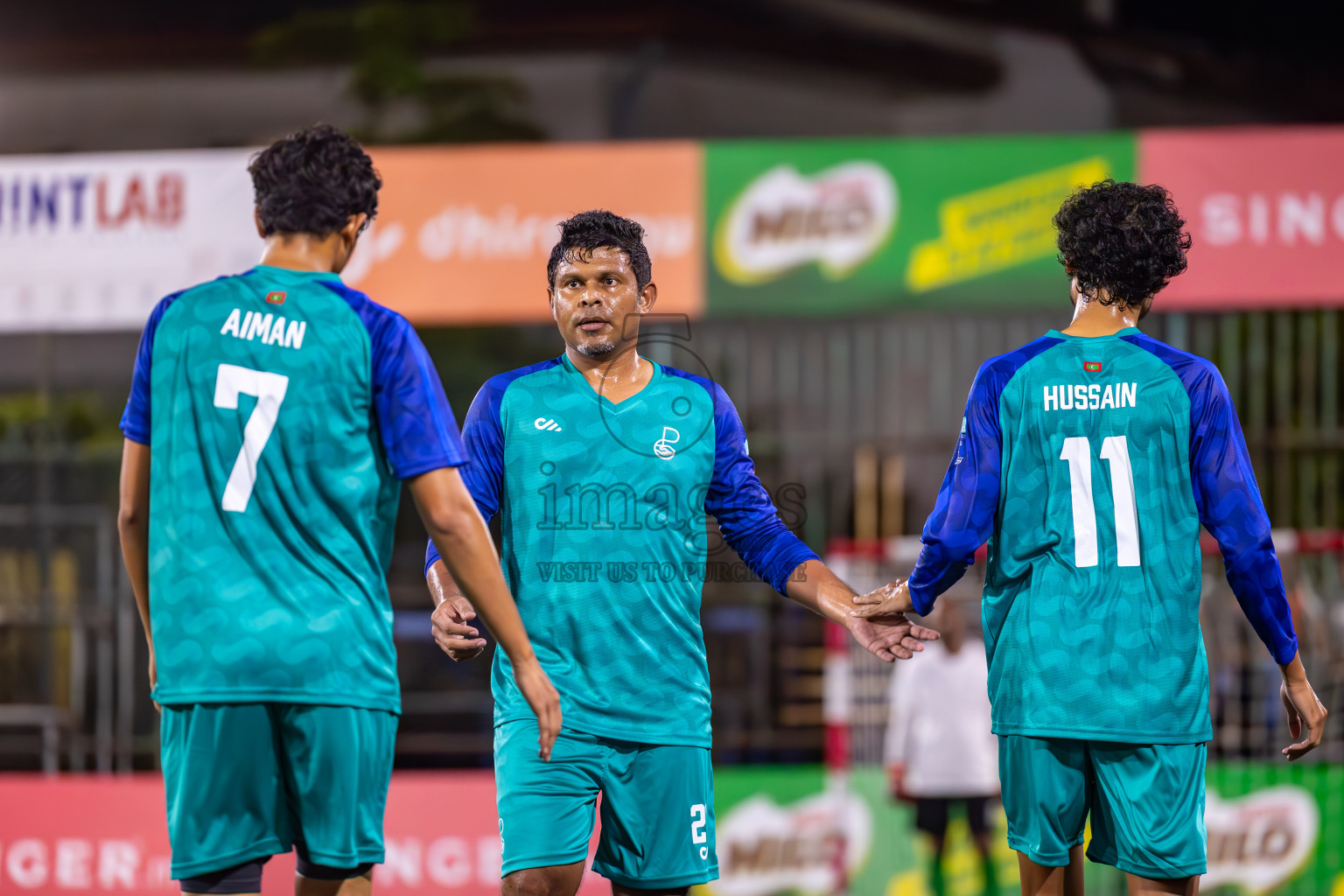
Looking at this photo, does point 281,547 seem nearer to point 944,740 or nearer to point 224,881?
point 224,881

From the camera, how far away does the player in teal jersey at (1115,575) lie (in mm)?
3367

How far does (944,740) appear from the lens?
701 centimetres

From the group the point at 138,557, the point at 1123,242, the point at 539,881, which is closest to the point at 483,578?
the point at 138,557

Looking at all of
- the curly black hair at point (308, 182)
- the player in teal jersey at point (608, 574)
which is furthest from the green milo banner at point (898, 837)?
the curly black hair at point (308, 182)

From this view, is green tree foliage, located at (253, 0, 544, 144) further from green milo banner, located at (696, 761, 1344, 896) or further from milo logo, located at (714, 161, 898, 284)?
green milo banner, located at (696, 761, 1344, 896)

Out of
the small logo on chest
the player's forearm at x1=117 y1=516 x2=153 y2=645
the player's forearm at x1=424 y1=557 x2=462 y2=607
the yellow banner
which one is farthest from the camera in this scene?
the yellow banner

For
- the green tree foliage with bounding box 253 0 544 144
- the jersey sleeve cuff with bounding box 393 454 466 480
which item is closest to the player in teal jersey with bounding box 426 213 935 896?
the jersey sleeve cuff with bounding box 393 454 466 480

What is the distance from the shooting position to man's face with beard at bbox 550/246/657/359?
3.71 metres

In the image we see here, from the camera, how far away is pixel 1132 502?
3385mm

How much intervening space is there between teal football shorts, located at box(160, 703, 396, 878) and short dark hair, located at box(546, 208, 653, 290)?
1.59 metres

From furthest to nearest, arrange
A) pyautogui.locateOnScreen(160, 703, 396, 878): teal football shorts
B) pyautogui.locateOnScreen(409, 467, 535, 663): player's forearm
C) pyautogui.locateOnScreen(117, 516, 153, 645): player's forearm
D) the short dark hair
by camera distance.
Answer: the short dark hair
pyautogui.locateOnScreen(117, 516, 153, 645): player's forearm
pyautogui.locateOnScreen(409, 467, 535, 663): player's forearm
pyautogui.locateOnScreen(160, 703, 396, 878): teal football shorts

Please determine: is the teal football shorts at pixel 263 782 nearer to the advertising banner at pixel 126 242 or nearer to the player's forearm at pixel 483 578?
the player's forearm at pixel 483 578

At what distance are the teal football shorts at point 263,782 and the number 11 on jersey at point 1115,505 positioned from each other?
6.18 feet

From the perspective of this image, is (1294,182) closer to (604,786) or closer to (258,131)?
(604,786)
